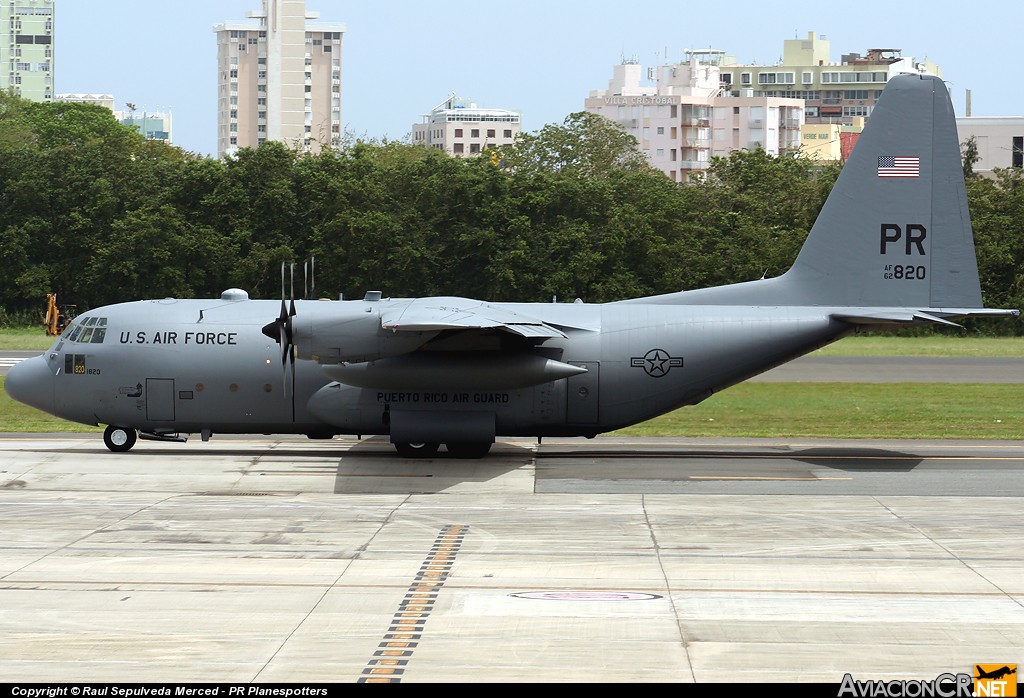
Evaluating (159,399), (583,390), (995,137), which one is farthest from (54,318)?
(995,137)

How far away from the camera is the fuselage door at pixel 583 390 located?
2603 cm

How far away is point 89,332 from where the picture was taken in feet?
88.5

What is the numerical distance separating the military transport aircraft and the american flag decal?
3cm

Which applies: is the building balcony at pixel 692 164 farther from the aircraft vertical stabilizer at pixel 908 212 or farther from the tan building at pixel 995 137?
the aircraft vertical stabilizer at pixel 908 212

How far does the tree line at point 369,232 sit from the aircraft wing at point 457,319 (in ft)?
126

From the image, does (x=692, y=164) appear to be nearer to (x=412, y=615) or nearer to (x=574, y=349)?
(x=574, y=349)

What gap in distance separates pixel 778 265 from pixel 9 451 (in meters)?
49.9

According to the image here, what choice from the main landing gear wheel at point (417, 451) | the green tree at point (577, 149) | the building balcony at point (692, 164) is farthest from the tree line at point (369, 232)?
the building balcony at point (692, 164)

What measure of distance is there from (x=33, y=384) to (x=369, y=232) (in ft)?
127

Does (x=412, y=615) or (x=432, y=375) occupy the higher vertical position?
(x=432, y=375)

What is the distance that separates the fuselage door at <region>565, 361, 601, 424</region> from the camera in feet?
85.4

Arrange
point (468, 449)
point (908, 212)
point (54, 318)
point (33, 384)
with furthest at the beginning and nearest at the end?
1. point (54, 318)
2. point (33, 384)
3. point (908, 212)
4. point (468, 449)

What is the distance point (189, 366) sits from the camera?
2636 centimetres

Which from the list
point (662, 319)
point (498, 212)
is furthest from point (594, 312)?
point (498, 212)
